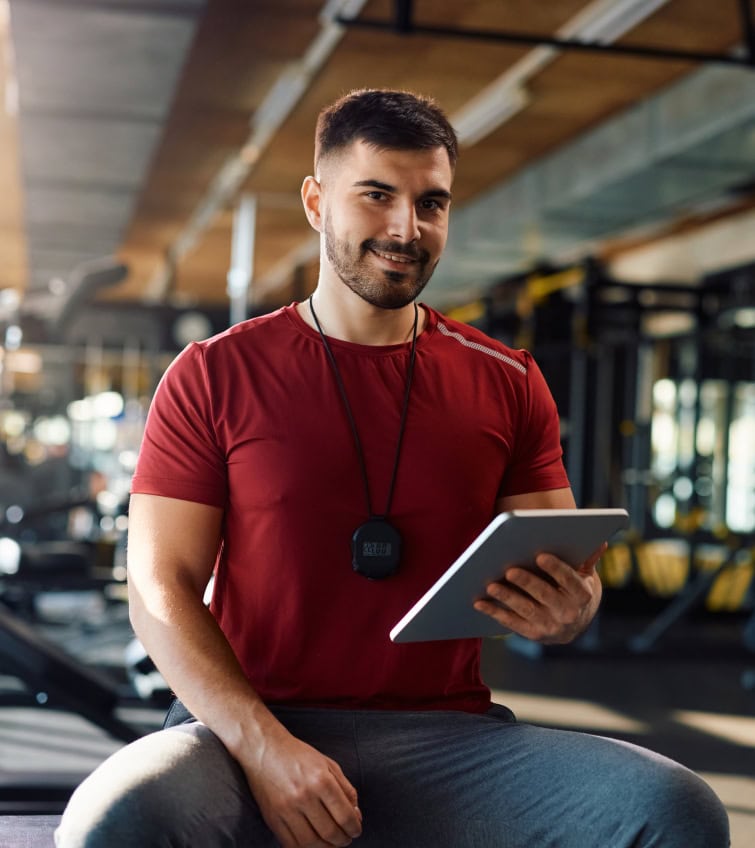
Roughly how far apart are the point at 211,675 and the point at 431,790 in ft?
1.01

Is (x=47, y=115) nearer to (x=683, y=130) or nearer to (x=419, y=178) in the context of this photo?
(x=683, y=130)

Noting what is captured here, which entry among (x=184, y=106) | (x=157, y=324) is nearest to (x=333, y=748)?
(x=184, y=106)

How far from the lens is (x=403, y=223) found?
57.2 inches

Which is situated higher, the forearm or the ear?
the ear

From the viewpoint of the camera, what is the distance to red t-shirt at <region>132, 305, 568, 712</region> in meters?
1.41

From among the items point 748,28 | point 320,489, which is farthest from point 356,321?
point 748,28

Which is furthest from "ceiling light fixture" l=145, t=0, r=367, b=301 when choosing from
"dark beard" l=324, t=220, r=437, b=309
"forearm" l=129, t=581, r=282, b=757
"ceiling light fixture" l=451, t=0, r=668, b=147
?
"forearm" l=129, t=581, r=282, b=757

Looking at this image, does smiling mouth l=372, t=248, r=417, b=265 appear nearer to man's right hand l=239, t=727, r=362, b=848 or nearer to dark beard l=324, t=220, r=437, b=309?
dark beard l=324, t=220, r=437, b=309

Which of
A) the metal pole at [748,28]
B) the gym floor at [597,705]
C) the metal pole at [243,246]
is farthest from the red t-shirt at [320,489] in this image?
the metal pole at [243,246]

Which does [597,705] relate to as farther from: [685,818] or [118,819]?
[118,819]

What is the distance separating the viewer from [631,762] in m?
1.29

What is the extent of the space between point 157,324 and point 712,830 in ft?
29.0

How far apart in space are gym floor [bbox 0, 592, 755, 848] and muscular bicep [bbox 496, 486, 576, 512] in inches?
49.2

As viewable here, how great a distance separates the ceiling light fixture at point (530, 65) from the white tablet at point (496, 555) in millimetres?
3577
